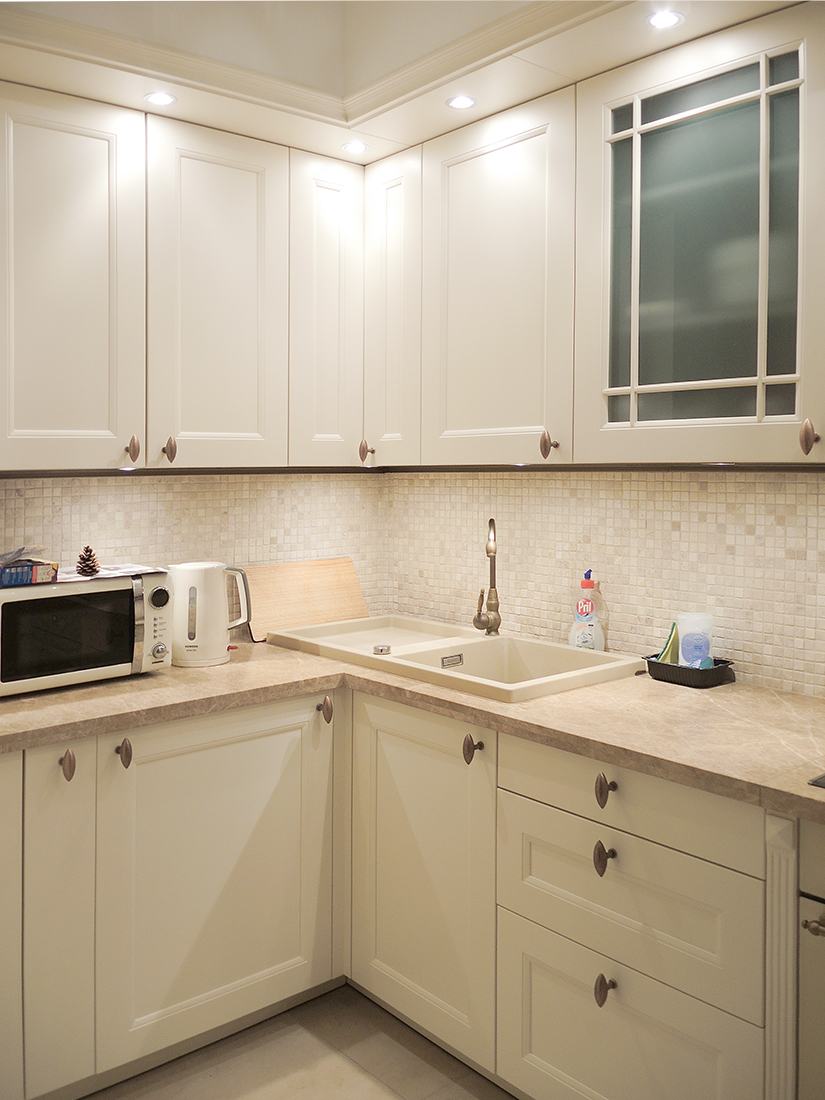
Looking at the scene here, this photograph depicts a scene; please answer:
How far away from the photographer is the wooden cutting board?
2.73 metres

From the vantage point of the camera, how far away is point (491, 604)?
2.59 meters

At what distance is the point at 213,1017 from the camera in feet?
6.93

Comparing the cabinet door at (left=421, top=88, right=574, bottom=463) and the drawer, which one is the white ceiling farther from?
the drawer

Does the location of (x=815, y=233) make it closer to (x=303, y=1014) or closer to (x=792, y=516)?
(x=792, y=516)

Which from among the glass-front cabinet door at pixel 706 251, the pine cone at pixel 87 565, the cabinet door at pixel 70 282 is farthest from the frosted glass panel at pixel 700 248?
the pine cone at pixel 87 565

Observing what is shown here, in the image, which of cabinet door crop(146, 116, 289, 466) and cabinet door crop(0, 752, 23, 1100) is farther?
cabinet door crop(146, 116, 289, 466)

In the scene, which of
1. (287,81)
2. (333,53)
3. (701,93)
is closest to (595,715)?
(701,93)

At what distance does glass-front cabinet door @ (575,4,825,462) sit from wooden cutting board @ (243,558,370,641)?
112cm

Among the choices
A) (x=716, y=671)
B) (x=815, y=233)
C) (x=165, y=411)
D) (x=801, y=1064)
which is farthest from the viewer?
(x=165, y=411)

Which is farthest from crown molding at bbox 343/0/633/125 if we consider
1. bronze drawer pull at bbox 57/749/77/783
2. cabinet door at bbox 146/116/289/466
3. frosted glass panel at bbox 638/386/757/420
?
bronze drawer pull at bbox 57/749/77/783

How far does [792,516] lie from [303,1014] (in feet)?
5.72

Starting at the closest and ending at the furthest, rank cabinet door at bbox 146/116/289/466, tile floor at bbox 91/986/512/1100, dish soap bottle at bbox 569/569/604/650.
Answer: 1. tile floor at bbox 91/986/512/1100
2. cabinet door at bbox 146/116/289/466
3. dish soap bottle at bbox 569/569/604/650

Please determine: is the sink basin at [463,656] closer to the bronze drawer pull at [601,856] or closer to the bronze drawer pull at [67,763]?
the bronze drawer pull at [601,856]

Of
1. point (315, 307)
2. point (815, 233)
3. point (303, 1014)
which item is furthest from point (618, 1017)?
point (315, 307)
